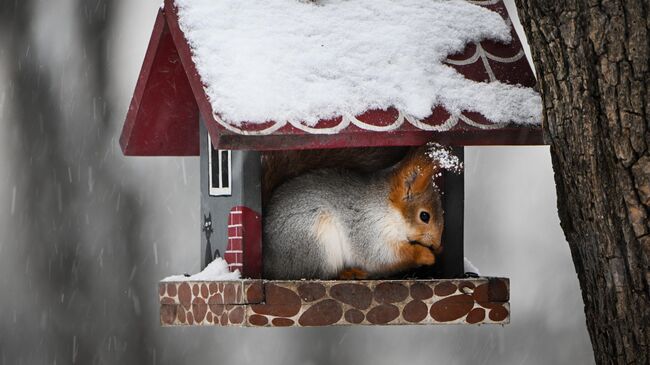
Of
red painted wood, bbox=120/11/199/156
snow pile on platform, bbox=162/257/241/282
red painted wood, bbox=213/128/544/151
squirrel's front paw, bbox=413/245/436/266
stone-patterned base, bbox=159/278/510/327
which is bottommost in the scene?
stone-patterned base, bbox=159/278/510/327

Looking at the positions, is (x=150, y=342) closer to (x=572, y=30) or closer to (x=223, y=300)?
(x=223, y=300)

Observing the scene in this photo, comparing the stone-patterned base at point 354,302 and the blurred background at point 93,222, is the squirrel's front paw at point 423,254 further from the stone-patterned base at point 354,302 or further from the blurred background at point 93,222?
the blurred background at point 93,222

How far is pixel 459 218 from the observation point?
403 cm

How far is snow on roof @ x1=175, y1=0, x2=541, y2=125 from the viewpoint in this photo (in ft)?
11.5

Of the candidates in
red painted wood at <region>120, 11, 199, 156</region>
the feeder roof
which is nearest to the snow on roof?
the feeder roof

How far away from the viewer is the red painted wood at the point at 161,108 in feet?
13.0

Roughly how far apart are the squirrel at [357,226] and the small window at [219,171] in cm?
21

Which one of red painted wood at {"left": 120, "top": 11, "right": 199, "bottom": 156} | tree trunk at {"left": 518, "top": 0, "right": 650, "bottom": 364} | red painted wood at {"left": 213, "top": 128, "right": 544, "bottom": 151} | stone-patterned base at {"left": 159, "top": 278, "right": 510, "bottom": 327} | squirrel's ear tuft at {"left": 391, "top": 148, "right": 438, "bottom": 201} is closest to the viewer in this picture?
tree trunk at {"left": 518, "top": 0, "right": 650, "bottom": 364}

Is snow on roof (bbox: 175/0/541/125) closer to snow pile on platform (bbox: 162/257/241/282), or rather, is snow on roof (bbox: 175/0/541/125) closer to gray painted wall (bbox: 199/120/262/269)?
gray painted wall (bbox: 199/120/262/269)

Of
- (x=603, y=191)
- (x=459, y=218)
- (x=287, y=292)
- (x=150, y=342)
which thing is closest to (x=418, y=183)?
(x=459, y=218)

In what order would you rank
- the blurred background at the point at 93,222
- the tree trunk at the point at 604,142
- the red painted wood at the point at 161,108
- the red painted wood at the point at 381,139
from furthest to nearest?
1. the blurred background at the point at 93,222
2. the red painted wood at the point at 161,108
3. the red painted wood at the point at 381,139
4. the tree trunk at the point at 604,142

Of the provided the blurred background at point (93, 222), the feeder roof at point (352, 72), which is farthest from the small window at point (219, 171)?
the blurred background at point (93, 222)

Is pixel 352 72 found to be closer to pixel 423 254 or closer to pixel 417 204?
pixel 417 204

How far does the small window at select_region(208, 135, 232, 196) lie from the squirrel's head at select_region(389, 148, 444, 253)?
1.82 feet
